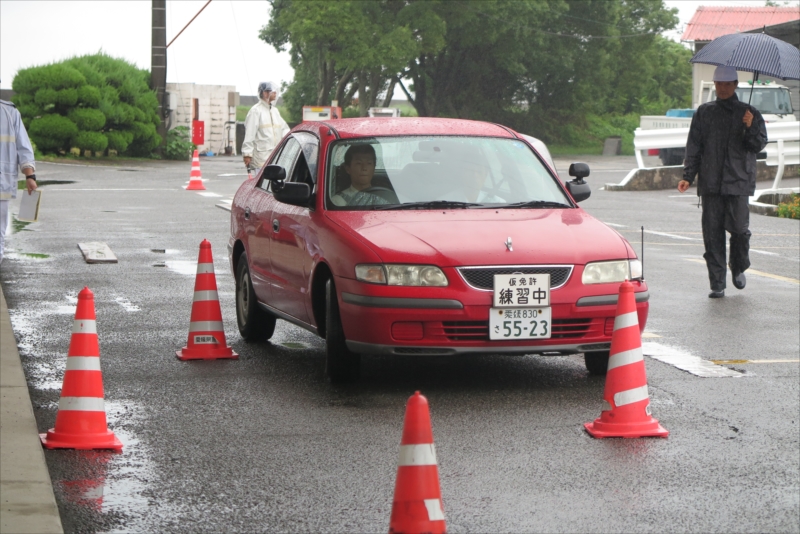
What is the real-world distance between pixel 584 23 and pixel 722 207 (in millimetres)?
57172

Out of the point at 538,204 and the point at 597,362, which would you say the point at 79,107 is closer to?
the point at 538,204

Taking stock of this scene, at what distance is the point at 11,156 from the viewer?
1093cm

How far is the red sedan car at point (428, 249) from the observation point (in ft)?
23.1

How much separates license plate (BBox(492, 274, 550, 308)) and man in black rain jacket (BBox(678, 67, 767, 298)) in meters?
4.78

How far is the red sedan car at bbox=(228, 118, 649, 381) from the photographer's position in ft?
23.1

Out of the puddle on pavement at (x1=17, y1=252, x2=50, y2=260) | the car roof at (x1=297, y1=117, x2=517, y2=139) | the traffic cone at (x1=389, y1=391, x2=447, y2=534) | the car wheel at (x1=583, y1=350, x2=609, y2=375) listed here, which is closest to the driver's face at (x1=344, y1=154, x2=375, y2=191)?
the car roof at (x1=297, y1=117, x2=517, y2=139)

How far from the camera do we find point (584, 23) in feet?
221

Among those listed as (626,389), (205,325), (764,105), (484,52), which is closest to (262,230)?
(205,325)

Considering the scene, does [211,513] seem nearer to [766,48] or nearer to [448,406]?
[448,406]

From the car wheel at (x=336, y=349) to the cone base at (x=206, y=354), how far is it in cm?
119

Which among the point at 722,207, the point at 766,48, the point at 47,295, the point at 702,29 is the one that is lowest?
the point at 47,295

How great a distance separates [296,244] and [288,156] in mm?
1296

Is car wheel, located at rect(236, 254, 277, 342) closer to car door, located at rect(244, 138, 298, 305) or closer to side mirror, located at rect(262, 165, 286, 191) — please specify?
car door, located at rect(244, 138, 298, 305)

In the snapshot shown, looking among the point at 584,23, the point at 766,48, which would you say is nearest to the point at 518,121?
the point at 584,23
